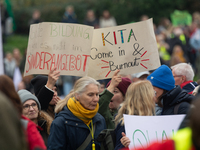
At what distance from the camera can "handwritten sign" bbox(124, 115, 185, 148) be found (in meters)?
3.59

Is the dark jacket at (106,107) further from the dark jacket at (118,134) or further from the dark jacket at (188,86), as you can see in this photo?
the dark jacket at (188,86)

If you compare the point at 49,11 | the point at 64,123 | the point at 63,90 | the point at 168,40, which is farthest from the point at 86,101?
the point at 49,11

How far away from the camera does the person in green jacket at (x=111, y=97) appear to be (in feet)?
14.9

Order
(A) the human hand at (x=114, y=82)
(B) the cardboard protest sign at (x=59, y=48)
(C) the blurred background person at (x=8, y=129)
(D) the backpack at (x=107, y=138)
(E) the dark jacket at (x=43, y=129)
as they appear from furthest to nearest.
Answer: (B) the cardboard protest sign at (x=59, y=48) → (A) the human hand at (x=114, y=82) → (E) the dark jacket at (x=43, y=129) → (D) the backpack at (x=107, y=138) → (C) the blurred background person at (x=8, y=129)

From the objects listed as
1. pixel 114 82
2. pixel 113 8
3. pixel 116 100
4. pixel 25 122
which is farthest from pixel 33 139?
pixel 113 8

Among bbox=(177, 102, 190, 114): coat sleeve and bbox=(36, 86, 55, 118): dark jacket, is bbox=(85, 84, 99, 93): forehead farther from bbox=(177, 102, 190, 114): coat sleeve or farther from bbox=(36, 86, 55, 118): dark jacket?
bbox=(177, 102, 190, 114): coat sleeve

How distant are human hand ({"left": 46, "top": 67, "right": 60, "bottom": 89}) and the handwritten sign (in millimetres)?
1361

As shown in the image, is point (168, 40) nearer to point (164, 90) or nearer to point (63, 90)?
point (63, 90)

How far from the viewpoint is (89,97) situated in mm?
4094

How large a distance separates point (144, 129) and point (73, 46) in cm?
200

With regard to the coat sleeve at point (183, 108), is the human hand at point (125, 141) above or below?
below

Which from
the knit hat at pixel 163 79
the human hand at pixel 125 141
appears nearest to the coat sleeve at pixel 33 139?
the human hand at pixel 125 141

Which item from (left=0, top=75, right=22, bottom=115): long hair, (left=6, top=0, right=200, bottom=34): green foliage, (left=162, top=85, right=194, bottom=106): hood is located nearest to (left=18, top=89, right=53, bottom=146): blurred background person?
(left=0, top=75, right=22, bottom=115): long hair

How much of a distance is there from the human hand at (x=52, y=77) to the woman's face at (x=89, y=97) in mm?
588
